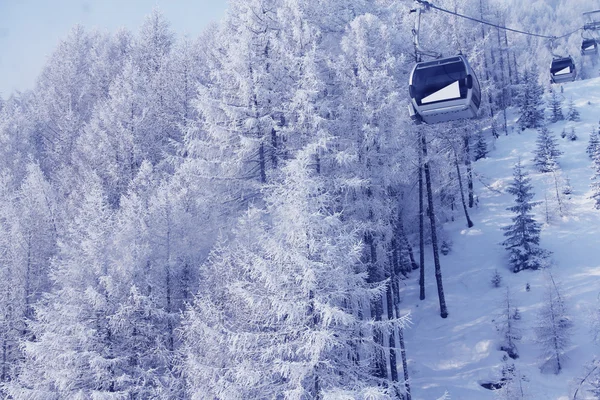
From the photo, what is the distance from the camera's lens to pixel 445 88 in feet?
30.2

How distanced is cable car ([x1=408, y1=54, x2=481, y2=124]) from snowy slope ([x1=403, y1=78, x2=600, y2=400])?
1344 centimetres

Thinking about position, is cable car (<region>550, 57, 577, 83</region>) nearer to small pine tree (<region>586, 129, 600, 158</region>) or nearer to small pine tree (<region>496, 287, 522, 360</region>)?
small pine tree (<region>496, 287, 522, 360</region>)

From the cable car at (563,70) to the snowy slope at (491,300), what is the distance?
9.03 m

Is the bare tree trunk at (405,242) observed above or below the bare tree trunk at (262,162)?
below

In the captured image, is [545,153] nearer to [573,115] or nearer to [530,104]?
[530,104]

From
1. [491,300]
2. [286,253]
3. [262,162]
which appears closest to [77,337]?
A: [286,253]

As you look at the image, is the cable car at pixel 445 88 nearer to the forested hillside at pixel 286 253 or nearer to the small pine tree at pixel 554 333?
the forested hillside at pixel 286 253

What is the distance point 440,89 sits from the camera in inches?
364

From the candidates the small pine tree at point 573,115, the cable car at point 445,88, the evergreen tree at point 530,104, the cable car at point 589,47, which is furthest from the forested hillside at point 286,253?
the small pine tree at point 573,115

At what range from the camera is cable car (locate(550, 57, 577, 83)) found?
56.9 ft

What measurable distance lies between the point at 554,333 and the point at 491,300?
4.28 metres

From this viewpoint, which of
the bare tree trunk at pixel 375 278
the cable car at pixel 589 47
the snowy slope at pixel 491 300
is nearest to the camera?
the cable car at pixel 589 47

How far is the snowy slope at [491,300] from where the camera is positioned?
19875 mm

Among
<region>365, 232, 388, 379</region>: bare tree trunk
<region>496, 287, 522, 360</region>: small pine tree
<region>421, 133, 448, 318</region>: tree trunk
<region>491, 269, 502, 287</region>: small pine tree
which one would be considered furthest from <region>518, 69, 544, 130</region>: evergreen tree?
<region>365, 232, 388, 379</region>: bare tree trunk
